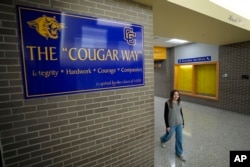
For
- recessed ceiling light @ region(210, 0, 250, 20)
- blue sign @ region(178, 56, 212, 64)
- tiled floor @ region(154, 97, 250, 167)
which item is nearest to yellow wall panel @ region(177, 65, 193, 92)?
blue sign @ region(178, 56, 212, 64)

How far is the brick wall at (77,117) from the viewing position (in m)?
1.50

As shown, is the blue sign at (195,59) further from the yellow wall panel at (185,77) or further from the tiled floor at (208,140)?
the tiled floor at (208,140)

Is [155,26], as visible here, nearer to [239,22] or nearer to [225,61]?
[239,22]

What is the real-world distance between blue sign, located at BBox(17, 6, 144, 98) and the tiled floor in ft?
6.49

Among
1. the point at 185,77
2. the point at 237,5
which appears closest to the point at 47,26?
the point at 237,5

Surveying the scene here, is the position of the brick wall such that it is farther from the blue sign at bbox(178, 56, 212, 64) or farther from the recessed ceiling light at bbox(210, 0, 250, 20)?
the blue sign at bbox(178, 56, 212, 64)

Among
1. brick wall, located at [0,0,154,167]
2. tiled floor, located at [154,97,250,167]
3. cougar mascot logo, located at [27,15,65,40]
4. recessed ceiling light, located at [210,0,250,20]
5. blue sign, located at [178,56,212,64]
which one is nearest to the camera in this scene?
brick wall, located at [0,0,154,167]

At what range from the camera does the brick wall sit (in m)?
1.50

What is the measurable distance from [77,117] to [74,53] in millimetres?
793

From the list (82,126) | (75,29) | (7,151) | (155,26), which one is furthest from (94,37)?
(155,26)

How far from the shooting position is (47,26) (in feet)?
5.47

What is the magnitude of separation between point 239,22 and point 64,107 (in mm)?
4961

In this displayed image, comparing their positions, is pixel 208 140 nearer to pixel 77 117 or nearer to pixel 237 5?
pixel 77 117

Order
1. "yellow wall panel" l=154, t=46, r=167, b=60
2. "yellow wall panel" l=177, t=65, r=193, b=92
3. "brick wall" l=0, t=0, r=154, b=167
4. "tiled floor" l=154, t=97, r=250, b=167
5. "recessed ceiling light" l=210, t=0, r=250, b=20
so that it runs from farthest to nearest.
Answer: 1. "yellow wall panel" l=154, t=46, r=167, b=60
2. "yellow wall panel" l=177, t=65, r=193, b=92
3. "recessed ceiling light" l=210, t=0, r=250, b=20
4. "tiled floor" l=154, t=97, r=250, b=167
5. "brick wall" l=0, t=0, r=154, b=167
